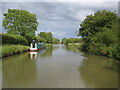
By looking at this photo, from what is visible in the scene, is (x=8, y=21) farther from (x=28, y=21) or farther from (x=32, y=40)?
(x=32, y=40)

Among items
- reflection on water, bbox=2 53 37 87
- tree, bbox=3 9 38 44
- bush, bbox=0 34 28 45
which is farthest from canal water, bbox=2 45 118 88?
tree, bbox=3 9 38 44

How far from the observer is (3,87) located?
12.4 ft

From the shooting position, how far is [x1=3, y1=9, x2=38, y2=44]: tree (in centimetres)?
2431

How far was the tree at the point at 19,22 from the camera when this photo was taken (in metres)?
24.3

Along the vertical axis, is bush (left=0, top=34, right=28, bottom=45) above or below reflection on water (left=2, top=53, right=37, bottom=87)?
above

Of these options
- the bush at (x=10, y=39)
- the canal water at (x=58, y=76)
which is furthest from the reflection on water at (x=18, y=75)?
the bush at (x=10, y=39)

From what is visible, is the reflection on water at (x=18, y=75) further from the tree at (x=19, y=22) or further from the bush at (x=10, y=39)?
the tree at (x=19, y=22)

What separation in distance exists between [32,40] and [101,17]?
18099 mm

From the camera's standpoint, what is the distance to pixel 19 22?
2430cm

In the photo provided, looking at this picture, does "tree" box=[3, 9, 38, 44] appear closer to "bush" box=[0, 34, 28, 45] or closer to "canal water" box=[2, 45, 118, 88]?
"bush" box=[0, 34, 28, 45]

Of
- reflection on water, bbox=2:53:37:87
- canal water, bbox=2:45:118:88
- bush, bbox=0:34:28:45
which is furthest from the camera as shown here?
bush, bbox=0:34:28:45

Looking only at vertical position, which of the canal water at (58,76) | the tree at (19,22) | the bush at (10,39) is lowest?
the canal water at (58,76)

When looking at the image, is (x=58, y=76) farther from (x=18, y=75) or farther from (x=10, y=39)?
(x=10, y=39)

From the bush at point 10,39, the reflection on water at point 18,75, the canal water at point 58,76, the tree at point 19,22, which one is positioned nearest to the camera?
the canal water at point 58,76
